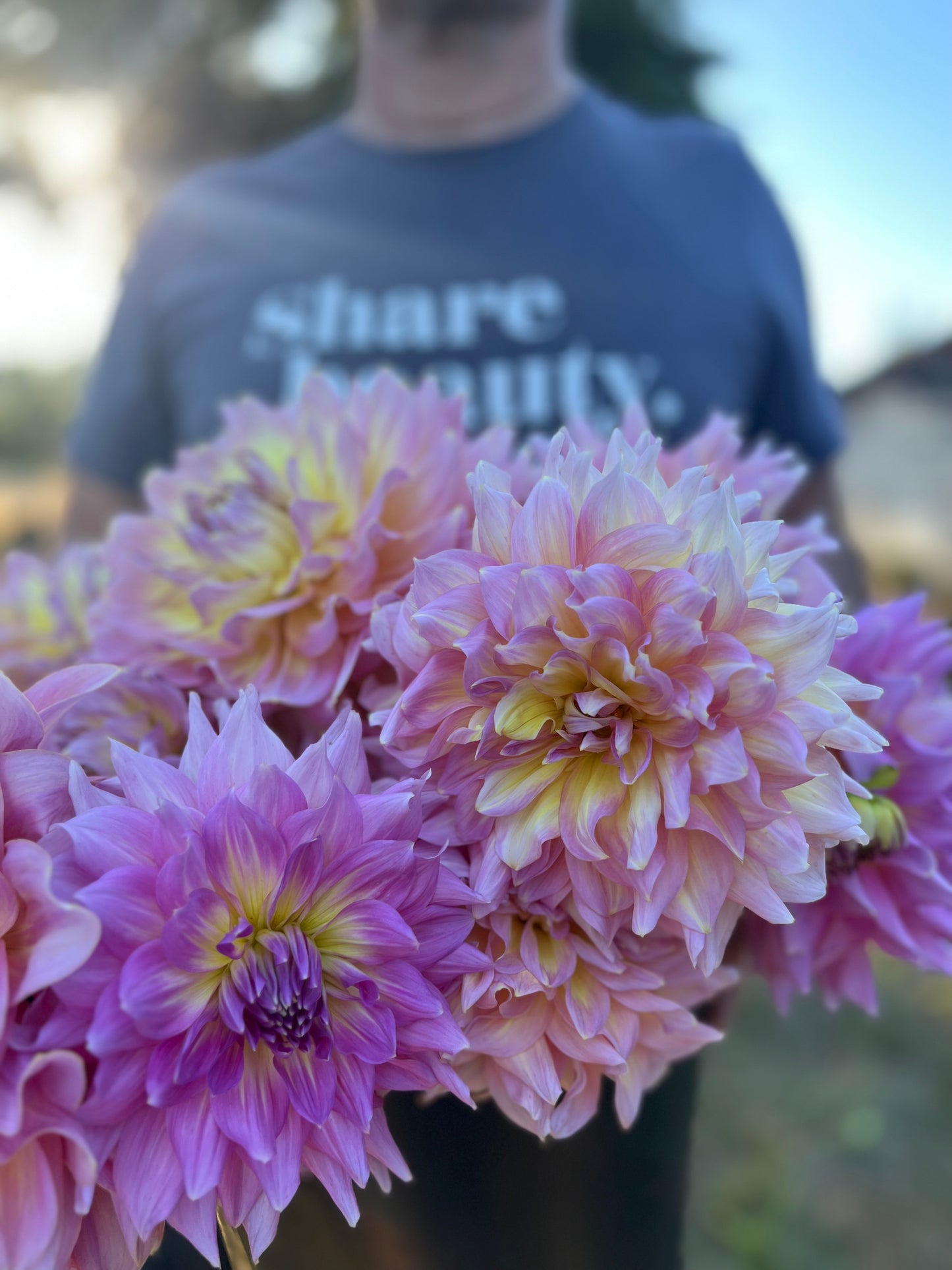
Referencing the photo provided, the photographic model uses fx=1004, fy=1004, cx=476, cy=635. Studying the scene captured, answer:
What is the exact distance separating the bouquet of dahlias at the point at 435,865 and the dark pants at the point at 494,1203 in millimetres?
54

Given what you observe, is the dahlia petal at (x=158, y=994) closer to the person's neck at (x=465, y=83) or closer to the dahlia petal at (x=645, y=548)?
the dahlia petal at (x=645, y=548)

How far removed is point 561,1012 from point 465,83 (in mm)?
1308

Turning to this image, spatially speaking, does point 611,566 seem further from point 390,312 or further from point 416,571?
point 390,312

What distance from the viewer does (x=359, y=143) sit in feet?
4.59

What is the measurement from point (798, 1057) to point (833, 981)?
7.78 ft

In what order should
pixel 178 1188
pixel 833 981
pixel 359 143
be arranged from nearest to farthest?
pixel 178 1188
pixel 833 981
pixel 359 143

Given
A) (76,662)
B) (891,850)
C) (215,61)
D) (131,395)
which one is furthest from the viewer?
(215,61)

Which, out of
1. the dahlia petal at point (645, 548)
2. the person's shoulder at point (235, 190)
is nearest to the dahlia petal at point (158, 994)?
the dahlia petal at point (645, 548)

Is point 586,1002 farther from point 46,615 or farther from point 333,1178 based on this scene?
point 46,615

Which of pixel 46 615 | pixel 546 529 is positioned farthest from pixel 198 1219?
pixel 46 615

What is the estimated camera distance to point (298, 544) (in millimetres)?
489

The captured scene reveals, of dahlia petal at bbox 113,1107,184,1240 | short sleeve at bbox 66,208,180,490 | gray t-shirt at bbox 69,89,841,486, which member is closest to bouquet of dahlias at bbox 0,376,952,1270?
dahlia petal at bbox 113,1107,184,1240

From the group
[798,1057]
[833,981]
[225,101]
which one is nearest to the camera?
[833,981]

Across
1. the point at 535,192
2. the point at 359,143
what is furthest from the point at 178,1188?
the point at 359,143
